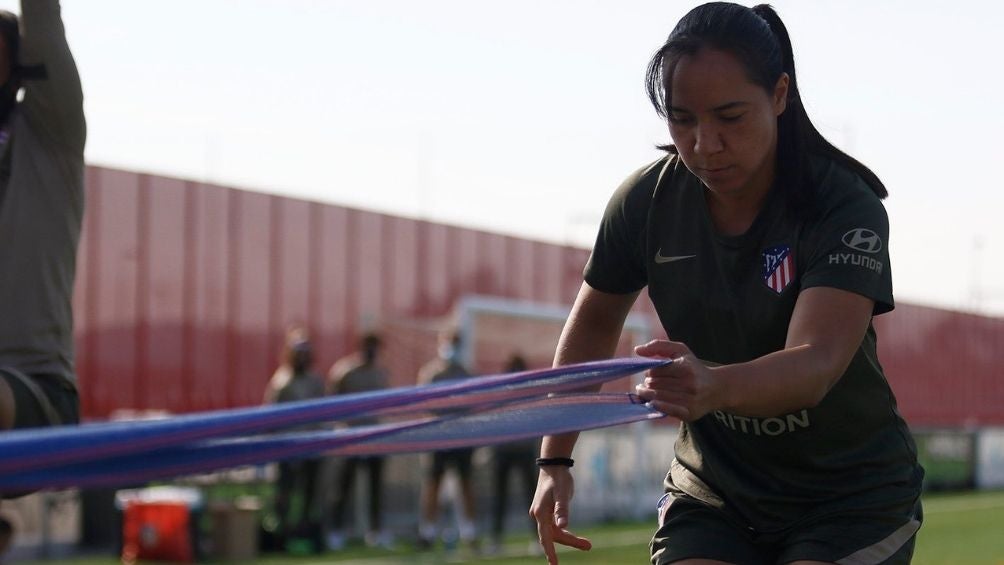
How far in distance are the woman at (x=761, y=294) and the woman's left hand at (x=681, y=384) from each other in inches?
8.8

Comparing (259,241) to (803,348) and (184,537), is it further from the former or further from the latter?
(803,348)

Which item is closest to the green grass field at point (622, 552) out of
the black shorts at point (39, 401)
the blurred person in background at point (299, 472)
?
the blurred person in background at point (299, 472)

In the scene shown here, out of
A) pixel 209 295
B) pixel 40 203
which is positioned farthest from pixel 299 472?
pixel 40 203

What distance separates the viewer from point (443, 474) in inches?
576

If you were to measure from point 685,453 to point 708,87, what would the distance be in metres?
1.00

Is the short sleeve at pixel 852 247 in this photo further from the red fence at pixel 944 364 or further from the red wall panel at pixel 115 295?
the red fence at pixel 944 364

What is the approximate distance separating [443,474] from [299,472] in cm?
136

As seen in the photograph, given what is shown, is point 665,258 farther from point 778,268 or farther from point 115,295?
point 115,295

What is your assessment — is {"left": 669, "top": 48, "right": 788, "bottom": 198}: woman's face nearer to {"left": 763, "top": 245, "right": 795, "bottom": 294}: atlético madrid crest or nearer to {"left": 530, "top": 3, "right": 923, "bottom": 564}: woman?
{"left": 530, "top": 3, "right": 923, "bottom": 564}: woman

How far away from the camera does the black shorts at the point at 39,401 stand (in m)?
3.67

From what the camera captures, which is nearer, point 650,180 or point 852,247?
point 852,247

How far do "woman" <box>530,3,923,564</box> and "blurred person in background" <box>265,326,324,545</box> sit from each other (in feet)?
34.6

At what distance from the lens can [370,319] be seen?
19125 millimetres

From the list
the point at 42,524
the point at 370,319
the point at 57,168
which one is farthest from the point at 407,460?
the point at 57,168
